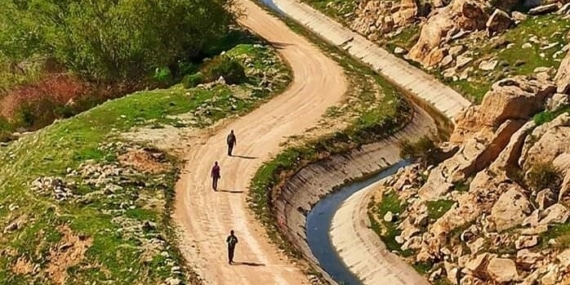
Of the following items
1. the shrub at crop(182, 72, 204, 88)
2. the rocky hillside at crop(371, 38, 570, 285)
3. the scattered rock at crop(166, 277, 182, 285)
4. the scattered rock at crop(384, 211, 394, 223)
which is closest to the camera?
the scattered rock at crop(166, 277, 182, 285)

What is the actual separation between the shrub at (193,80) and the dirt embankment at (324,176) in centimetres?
2049

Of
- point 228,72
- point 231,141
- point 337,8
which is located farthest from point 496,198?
point 337,8

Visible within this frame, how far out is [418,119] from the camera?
313 feet

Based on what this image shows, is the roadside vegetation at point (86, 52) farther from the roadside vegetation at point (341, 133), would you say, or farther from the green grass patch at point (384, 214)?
the green grass patch at point (384, 214)

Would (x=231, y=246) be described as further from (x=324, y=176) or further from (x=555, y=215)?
(x=324, y=176)

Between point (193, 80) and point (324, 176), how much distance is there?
23.5 m

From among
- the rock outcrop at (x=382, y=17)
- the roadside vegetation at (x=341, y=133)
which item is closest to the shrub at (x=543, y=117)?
the roadside vegetation at (x=341, y=133)

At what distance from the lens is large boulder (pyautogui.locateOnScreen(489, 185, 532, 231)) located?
56938mm

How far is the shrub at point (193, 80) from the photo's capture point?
94.8m

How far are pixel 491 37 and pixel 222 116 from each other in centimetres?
3918

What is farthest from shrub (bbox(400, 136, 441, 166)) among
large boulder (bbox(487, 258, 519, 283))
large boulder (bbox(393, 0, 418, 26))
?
large boulder (bbox(393, 0, 418, 26))

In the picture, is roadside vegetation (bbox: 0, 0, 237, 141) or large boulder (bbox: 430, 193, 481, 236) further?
roadside vegetation (bbox: 0, 0, 237, 141)

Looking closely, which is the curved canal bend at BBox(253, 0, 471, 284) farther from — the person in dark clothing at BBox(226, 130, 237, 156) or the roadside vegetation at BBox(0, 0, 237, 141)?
the roadside vegetation at BBox(0, 0, 237, 141)

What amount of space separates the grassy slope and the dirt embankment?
896cm
